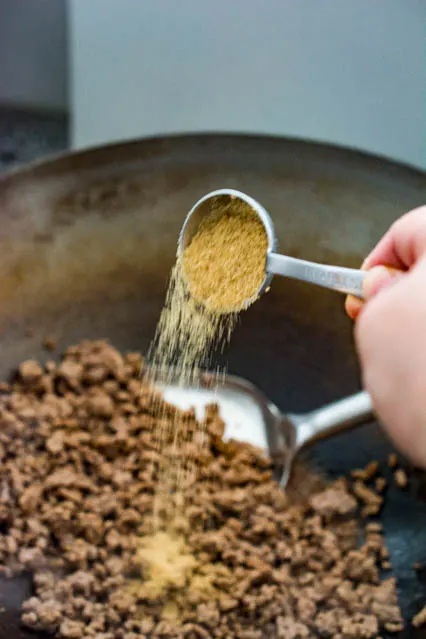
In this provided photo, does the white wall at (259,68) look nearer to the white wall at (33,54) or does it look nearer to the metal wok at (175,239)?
the white wall at (33,54)

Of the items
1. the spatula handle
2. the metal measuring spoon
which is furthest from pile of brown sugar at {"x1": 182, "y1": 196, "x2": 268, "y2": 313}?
the spatula handle

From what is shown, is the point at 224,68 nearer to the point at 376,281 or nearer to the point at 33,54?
the point at 33,54

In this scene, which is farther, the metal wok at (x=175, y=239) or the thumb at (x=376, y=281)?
the metal wok at (x=175, y=239)

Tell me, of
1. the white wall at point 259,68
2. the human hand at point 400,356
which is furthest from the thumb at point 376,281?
the white wall at point 259,68

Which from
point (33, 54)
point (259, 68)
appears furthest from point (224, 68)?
point (33, 54)

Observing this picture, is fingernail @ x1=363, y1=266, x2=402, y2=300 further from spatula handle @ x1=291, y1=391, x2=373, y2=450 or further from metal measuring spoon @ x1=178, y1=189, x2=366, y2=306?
spatula handle @ x1=291, y1=391, x2=373, y2=450

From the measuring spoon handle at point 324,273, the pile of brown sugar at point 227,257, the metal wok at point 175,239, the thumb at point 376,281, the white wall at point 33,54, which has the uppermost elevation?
the white wall at point 33,54

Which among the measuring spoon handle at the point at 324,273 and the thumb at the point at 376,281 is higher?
the measuring spoon handle at the point at 324,273
